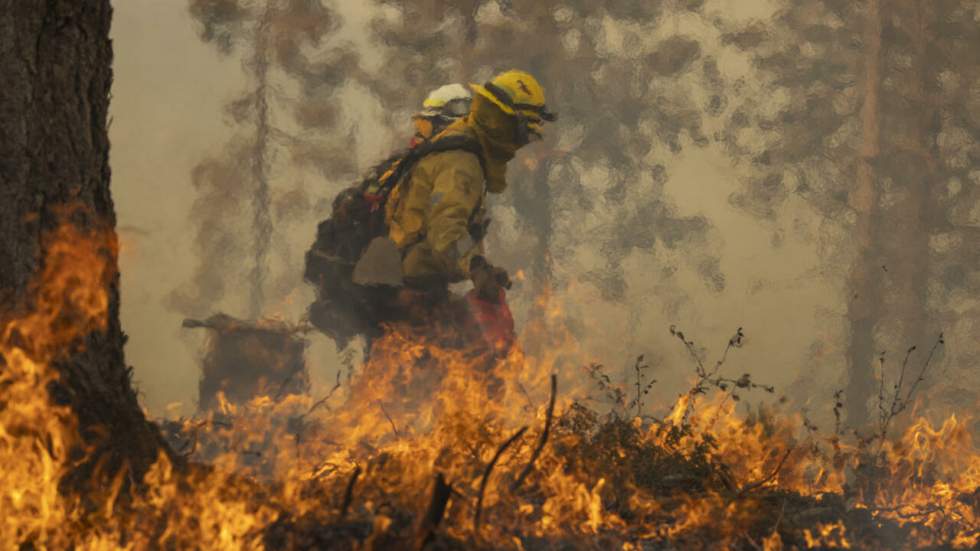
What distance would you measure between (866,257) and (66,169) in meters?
18.3

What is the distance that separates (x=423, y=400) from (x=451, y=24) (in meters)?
13.3

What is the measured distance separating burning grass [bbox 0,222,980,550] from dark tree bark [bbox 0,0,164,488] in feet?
0.30

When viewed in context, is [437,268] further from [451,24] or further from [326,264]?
[451,24]

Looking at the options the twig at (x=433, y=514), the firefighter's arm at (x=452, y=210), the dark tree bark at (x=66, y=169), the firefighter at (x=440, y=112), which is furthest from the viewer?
the firefighter at (x=440, y=112)

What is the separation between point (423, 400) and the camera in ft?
26.4

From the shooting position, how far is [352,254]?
8.26 meters

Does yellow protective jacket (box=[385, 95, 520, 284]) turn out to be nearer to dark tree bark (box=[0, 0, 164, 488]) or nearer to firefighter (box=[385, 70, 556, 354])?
firefighter (box=[385, 70, 556, 354])

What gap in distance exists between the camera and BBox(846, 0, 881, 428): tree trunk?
64.2ft

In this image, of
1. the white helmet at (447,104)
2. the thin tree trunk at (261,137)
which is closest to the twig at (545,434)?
the white helmet at (447,104)

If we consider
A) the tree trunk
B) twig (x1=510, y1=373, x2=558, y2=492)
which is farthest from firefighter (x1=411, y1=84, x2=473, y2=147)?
the tree trunk

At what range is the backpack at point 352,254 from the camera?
7.99m

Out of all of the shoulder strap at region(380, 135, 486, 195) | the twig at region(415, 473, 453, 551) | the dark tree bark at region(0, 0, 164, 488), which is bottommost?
the twig at region(415, 473, 453, 551)

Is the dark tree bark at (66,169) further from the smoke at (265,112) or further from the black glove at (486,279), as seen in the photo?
the smoke at (265,112)

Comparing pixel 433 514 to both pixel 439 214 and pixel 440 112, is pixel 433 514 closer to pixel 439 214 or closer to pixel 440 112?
pixel 439 214
